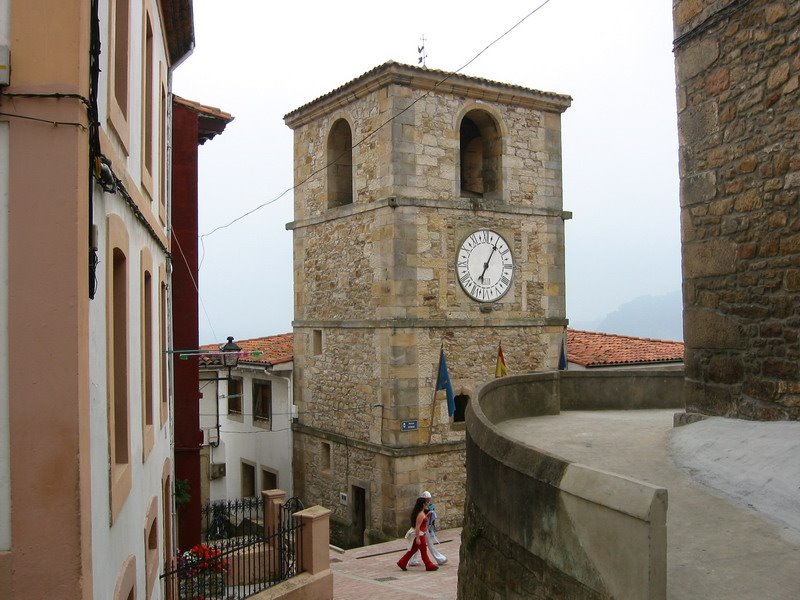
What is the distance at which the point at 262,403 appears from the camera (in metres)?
23.3

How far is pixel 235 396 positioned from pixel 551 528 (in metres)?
20.6

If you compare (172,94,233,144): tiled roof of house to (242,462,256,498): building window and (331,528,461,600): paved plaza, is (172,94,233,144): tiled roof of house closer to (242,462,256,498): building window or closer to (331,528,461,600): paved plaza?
(331,528,461,600): paved plaza

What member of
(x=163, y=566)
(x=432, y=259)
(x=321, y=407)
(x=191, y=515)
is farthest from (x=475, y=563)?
(x=321, y=407)

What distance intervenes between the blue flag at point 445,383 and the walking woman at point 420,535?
397cm

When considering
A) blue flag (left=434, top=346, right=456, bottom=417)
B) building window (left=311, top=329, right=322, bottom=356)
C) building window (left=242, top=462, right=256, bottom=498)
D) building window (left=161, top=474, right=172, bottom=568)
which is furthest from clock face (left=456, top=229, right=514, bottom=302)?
building window (left=161, top=474, right=172, bottom=568)

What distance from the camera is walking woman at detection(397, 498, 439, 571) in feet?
43.0

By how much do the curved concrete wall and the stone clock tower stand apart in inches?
410

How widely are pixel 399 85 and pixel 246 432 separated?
457 inches

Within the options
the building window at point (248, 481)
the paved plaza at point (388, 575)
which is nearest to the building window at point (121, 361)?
the paved plaza at point (388, 575)

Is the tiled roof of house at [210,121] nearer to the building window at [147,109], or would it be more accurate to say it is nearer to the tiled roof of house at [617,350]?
the building window at [147,109]

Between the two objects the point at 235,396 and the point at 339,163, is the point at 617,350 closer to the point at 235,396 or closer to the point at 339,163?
the point at 339,163

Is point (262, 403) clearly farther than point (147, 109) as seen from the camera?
Yes

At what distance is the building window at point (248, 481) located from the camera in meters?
24.1

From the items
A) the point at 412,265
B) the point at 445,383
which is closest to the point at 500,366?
the point at 445,383
